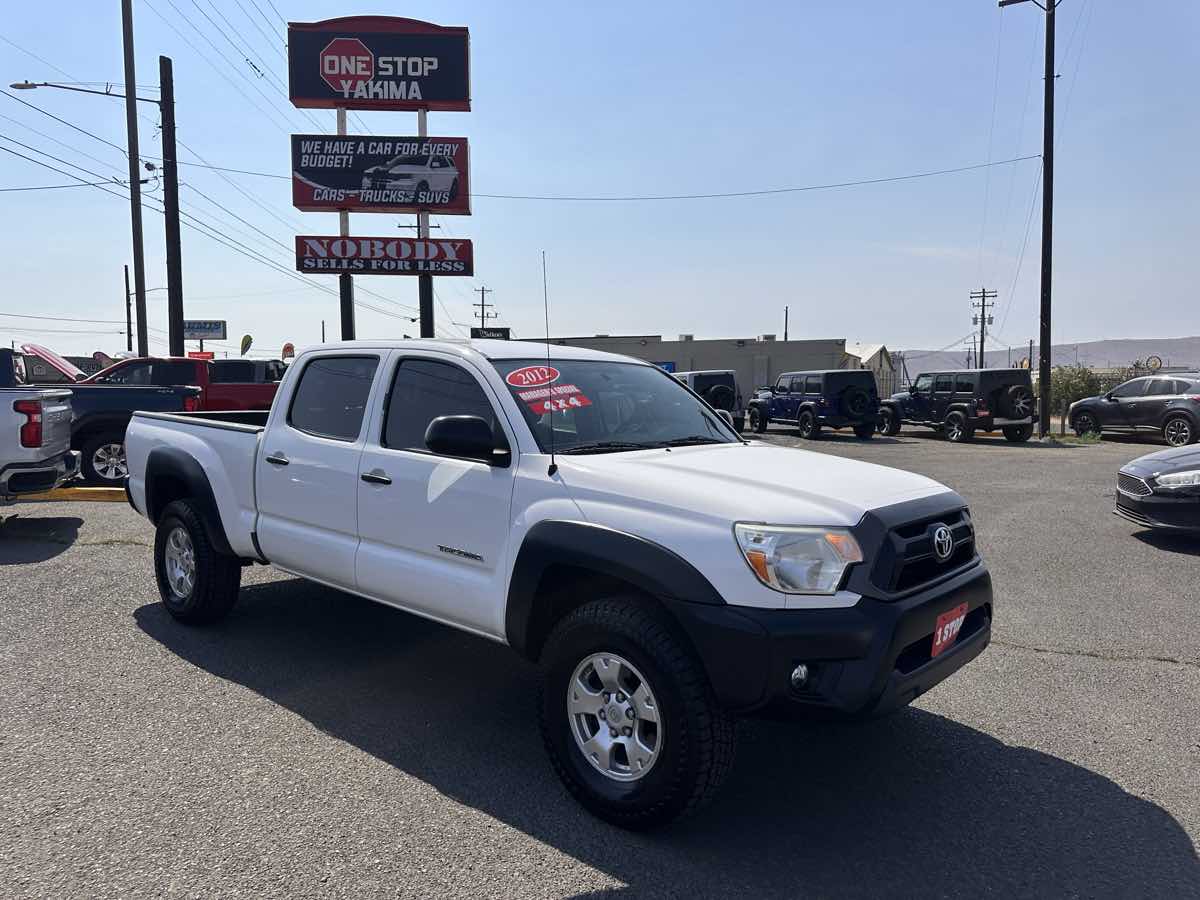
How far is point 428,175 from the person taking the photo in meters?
24.1

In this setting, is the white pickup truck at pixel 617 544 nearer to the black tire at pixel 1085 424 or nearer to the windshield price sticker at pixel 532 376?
the windshield price sticker at pixel 532 376

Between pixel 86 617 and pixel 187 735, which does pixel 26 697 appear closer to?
pixel 187 735

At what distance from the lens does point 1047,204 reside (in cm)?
2514

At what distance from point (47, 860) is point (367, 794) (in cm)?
108

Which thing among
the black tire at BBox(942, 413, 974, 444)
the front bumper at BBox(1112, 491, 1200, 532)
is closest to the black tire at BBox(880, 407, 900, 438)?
the black tire at BBox(942, 413, 974, 444)

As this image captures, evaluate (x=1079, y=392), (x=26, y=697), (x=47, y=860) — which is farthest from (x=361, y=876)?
(x=1079, y=392)

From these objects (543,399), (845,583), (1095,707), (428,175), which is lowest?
(1095,707)

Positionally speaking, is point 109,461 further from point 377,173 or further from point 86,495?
point 377,173

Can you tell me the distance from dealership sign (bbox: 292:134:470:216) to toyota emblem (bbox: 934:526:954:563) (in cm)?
2266

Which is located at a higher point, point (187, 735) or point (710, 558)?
point (710, 558)

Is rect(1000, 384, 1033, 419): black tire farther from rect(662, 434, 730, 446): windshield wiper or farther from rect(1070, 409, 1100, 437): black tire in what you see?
rect(662, 434, 730, 446): windshield wiper

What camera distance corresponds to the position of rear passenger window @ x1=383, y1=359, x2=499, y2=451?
13.4 ft

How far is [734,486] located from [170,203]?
70.0 feet

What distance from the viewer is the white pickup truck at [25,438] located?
8070 millimetres
